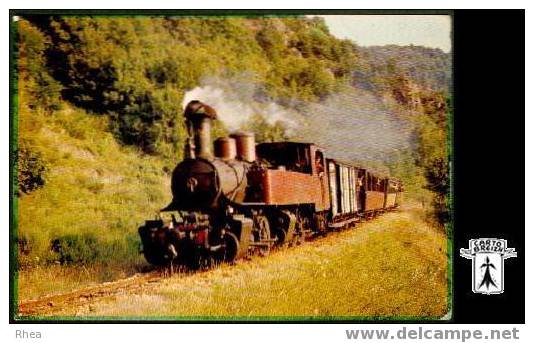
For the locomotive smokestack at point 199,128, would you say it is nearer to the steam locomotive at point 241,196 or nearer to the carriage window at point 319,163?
the steam locomotive at point 241,196

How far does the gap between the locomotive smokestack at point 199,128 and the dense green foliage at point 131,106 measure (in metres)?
0.19

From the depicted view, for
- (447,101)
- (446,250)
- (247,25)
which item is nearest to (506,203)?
(446,250)

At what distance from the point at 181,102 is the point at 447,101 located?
401 centimetres

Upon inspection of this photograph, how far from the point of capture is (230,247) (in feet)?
30.4

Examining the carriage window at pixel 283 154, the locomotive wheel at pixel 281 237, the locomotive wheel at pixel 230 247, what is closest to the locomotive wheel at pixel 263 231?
the locomotive wheel at pixel 281 237

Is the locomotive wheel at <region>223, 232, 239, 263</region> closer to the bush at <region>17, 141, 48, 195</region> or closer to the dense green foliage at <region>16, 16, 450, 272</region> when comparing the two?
the dense green foliage at <region>16, 16, 450, 272</region>

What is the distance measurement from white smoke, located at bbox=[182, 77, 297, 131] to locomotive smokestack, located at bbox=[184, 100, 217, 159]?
6.1 inches

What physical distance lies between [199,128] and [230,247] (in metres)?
1.82

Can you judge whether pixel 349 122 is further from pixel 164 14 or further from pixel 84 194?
pixel 84 194

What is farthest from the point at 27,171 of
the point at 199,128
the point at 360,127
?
the point at 360,127

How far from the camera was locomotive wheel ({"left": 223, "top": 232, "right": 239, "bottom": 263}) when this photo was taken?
9.22 metres

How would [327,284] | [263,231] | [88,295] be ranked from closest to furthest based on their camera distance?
[88,295] → [327,284] → [263,231]

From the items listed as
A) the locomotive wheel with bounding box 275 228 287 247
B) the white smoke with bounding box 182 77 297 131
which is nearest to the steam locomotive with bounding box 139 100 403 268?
the locomotive wheel with bounding box 275 228 287 247

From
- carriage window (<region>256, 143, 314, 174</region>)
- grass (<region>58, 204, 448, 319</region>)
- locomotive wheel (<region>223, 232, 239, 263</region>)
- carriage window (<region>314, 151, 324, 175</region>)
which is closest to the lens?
grass (<region>58, 204, 448, 319</region>)
